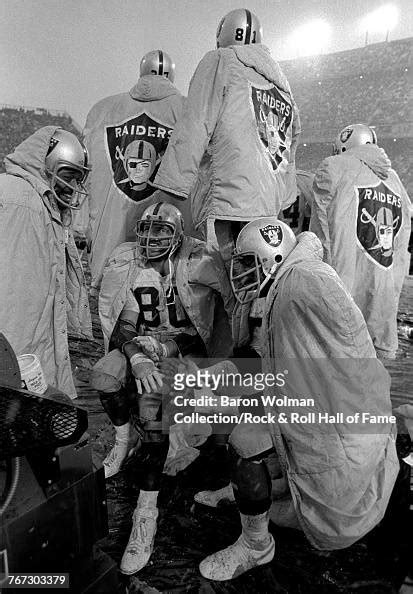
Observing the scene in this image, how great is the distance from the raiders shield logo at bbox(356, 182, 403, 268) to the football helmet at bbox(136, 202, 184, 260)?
136cm

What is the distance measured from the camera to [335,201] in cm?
301

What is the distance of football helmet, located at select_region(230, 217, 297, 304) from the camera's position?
1.84 metres

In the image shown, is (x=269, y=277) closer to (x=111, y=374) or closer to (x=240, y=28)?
(x=111, y=374)

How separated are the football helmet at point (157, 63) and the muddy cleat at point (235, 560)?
282 cm

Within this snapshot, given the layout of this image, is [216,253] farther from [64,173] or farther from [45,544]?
[45,544]

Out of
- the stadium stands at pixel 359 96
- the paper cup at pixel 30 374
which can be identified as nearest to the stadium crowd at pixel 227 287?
the paper cup at pixel 30 374

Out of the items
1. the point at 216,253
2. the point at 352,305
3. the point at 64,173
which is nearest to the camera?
the point at 352,305

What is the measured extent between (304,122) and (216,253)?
37.5 ft

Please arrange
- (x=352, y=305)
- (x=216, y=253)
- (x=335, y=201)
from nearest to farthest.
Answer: (x=352, y=305)
(x=216, y=253)
(x=335, y=201)

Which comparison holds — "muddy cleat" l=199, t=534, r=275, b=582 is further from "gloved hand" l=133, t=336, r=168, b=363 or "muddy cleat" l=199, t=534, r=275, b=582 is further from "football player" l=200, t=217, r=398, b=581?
"gloved hand" l=133, t=336, r=168, b=363

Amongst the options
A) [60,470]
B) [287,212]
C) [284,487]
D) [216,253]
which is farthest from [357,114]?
[60,470]

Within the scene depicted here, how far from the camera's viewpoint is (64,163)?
2.05 meters

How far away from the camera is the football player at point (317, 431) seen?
146cm

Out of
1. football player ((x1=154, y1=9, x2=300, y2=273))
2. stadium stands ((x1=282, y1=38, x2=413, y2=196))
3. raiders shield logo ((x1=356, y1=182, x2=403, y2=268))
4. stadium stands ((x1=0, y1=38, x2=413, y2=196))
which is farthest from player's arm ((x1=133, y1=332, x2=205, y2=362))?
stadium stands ((x1=282, y1=38, x2=413, y2=196))
